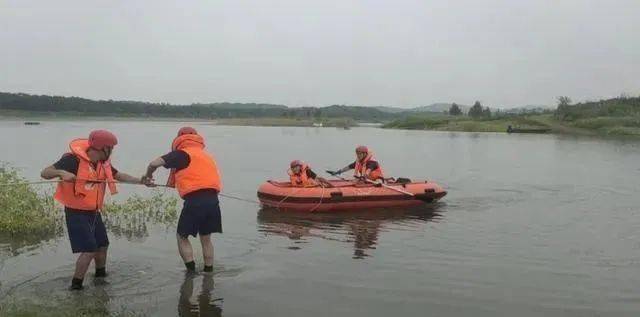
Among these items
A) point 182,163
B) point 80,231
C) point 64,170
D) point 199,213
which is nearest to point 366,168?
point 199,213

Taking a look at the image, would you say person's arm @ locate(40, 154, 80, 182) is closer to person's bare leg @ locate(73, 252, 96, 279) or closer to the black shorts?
person's bare leg @ locate(73, 252, 96, 279)

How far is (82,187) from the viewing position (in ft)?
23.9

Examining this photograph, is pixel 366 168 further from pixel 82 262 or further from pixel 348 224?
pixel 82 262

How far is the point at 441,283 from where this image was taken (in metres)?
8.80

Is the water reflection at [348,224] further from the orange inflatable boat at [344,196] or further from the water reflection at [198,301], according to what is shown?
the water reflection at [198,301]

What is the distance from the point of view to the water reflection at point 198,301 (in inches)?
281

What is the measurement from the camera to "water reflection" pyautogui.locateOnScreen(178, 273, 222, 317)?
7145mm

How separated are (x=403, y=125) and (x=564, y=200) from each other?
91.9 metres

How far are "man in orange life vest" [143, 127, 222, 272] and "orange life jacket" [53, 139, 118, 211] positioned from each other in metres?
0.75

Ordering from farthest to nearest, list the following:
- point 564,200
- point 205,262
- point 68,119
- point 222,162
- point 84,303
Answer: point 68,119
point 222,162
point 564,200
point 205,262
point 84,303

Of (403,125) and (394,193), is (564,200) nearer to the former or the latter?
(394,193)

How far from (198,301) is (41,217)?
5.47 metres

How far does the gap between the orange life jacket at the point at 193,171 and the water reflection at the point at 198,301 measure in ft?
3.95

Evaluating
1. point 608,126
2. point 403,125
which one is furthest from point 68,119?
point 608,126
